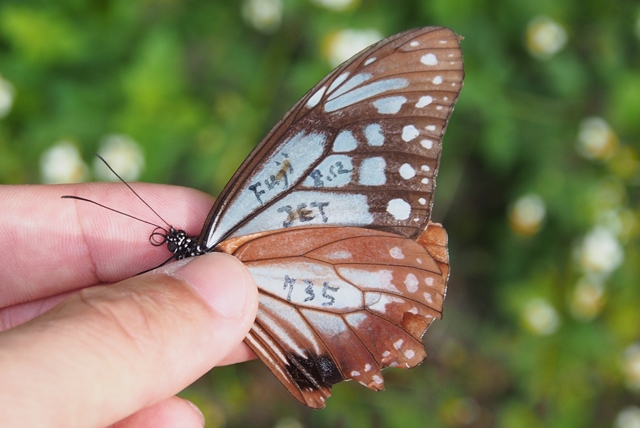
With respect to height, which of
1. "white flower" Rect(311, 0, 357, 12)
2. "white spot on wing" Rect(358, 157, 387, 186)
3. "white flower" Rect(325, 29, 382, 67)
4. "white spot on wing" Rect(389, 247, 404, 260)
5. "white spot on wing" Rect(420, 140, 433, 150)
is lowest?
"white spot on wing" Rect(389, 247, 404, 260)

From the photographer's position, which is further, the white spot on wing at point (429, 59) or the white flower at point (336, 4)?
the white flower at point (336, 4)

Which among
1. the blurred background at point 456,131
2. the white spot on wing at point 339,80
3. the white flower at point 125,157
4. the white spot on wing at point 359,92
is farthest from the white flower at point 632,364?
the white flower at point 125,157

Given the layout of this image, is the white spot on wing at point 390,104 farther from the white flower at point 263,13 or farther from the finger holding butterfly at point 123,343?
the white flower at point 263,13

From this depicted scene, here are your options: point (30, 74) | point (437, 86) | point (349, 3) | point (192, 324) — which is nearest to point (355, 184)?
point (437, 86)

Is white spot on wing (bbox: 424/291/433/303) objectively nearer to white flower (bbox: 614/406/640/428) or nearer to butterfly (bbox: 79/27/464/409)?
butterfly (bbox: 79/27/464/409)

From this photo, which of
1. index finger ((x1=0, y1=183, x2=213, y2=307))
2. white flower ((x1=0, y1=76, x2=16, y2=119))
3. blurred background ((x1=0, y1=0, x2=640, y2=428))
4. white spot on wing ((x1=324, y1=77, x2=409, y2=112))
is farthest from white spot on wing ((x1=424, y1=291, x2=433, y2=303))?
white flower ((x1=0, y1=76, x2=16, y2=119))
